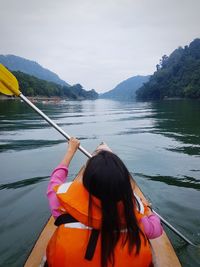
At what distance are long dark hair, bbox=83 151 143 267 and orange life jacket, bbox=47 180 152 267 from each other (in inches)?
1.6

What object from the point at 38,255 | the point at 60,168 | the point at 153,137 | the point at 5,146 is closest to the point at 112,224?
the point at 60,168

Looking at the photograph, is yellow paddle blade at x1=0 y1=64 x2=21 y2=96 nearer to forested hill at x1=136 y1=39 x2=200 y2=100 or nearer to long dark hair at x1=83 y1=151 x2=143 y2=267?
long dark hair at x1=83 y1=151 x2=143 y2=267

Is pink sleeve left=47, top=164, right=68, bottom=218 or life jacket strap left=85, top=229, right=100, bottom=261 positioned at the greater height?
pink sleeve left=47, top=164, right=68, bottom=218

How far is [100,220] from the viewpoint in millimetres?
2105

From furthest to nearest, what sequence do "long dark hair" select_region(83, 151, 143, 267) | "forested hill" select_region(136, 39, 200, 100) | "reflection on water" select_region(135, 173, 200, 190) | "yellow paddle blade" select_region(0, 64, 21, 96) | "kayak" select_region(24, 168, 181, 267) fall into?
1. "forested hill" select_region(136, 39, 200, 100)
2. "reflection on water" select_region(135, 173, 200, 190)
3. "yellow paddle blade" select_region(0, 64, 21, 96)
4. "kayak" select_region(24, 168, 181, 267)
5. "long dark hair" select_region(83, 151, 143, 267)

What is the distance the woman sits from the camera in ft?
6.82

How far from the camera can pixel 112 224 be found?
2113mm

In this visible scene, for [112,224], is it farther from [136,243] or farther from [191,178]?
[191,178]

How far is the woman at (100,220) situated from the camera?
81.9 inches

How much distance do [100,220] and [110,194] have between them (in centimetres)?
19

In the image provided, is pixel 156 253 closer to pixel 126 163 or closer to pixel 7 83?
pixel 7 83

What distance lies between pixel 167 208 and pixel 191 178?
7.45 ft

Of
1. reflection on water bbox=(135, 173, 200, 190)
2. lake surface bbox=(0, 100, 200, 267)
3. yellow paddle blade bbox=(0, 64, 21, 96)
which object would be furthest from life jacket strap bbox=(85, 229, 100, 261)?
reflection on water bbox=(135, 173, 200, 190)

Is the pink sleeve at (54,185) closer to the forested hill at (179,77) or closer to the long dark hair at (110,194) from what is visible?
the long dark hair at (110,194)
